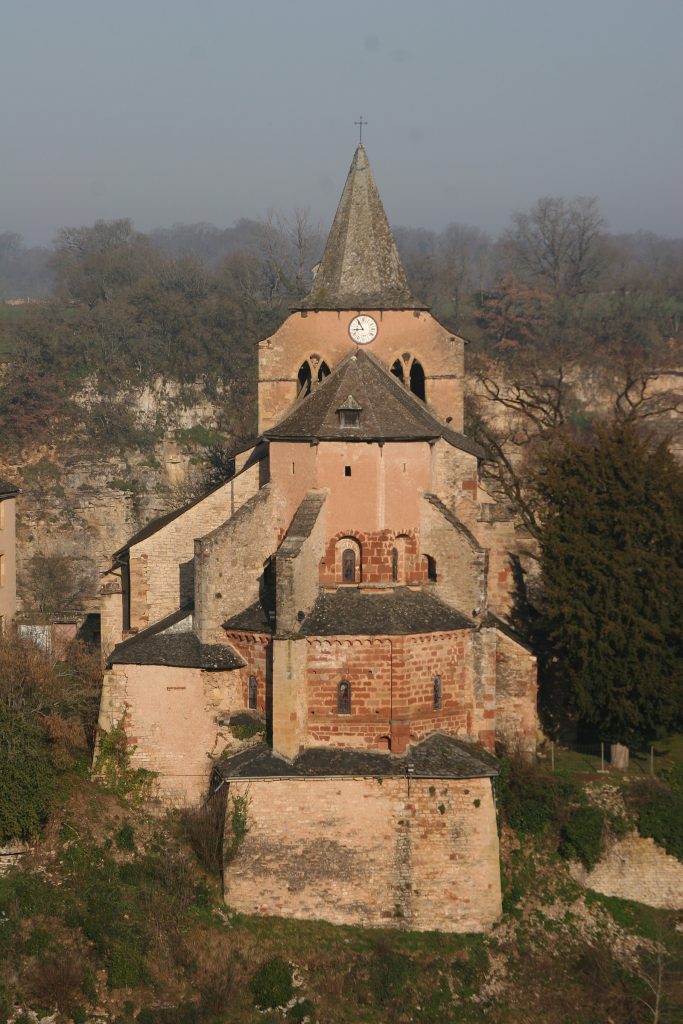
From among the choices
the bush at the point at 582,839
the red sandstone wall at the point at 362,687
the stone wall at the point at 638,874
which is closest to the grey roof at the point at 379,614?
the red sandstone wall at the point at 362,687

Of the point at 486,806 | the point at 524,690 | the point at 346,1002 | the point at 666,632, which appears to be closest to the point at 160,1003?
the point at 346,1002

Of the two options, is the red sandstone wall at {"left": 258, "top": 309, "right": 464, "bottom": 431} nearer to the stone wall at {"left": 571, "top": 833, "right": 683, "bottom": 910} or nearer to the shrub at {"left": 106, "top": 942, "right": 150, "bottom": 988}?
the stone wall at {"left": 571, "top": 833, "right": 683, "bottom": 910}

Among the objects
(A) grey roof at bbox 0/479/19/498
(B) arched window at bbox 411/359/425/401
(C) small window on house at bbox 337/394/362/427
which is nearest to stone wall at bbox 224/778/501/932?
(C) small window on house at bbox 337/394/362/427

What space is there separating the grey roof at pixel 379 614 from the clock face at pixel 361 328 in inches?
332

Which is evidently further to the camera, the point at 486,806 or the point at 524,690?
the point at 524,690

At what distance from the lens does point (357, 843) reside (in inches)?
1088

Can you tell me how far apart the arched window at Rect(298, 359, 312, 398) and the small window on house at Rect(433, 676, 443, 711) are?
1025cm

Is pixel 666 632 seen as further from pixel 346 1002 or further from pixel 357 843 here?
pixel 346 1002

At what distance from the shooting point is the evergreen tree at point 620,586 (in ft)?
104

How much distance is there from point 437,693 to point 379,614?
2.26m

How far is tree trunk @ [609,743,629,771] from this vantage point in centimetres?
3331

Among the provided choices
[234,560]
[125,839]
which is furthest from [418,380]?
[125,839]

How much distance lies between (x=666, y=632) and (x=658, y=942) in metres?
7.18

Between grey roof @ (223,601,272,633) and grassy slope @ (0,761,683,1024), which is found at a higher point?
grey roof @ (223,601,272,633)
